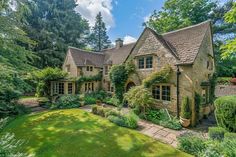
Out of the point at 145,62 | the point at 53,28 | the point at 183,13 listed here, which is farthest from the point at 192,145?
the point at 53,28

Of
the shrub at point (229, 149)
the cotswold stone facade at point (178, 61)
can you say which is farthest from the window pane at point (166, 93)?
the shrub at point (229, 149)

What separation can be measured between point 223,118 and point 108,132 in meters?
7.37

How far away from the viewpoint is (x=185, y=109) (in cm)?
1282

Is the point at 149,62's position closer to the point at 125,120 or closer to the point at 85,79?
the point at 125,120

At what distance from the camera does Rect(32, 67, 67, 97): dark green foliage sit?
2230cm

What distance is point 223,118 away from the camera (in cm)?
964

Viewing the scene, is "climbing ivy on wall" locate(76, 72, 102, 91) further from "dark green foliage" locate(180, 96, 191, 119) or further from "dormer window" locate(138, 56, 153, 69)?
"dark green foliage" locate(180, 96, 191, 119)

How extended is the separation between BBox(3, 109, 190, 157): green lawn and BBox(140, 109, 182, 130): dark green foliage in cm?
303

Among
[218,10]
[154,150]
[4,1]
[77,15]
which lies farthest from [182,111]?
[77,15]

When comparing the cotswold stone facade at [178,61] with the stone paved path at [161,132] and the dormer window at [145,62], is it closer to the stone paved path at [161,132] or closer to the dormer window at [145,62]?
the dormer window at [145,62]

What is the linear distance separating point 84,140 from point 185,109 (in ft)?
27.4

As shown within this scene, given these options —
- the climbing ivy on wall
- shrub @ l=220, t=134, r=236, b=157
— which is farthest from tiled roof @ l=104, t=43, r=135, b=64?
shrub @ l=220, t=134, r=236, b=157

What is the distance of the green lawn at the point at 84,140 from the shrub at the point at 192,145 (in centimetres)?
47

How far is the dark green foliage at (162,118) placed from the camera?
12.3 m
